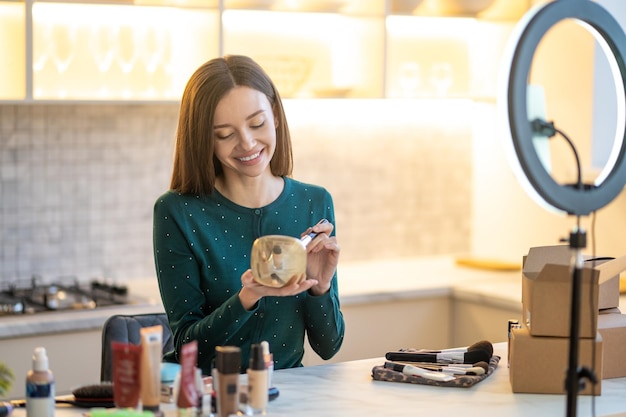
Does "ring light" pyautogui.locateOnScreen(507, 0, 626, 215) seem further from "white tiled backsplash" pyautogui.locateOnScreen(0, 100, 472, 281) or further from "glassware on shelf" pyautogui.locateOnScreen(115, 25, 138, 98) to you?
"white tiled backsplash" pyautogui.locateOnScreen(0, 100, 472, 281)

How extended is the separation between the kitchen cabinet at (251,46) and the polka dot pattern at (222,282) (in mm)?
1397

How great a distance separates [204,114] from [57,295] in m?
1.61

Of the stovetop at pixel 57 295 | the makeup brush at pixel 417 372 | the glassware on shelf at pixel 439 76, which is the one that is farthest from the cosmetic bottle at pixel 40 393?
Answer: the glassware on shelf at pixel 439 76

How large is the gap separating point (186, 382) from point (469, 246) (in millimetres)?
3438

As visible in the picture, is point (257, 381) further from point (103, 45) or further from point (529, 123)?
point (103, 45)

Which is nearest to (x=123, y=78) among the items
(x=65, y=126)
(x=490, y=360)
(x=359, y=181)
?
(x=65, y=126)

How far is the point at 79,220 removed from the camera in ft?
13.6

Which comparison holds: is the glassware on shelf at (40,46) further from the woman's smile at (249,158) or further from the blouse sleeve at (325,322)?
the blouse sleeve at (325,322)

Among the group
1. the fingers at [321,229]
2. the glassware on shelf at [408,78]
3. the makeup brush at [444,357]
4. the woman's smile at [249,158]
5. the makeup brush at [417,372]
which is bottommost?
the makeup brush at [417,372]

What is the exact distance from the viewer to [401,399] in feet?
7.32

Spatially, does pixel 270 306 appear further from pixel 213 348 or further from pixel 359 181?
pixel 359 181

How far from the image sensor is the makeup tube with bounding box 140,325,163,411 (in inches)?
75.2

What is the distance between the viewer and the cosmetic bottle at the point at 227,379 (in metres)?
1.98

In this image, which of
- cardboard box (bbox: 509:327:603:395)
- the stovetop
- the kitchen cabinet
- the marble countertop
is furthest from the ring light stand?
the kitchen cabinet
